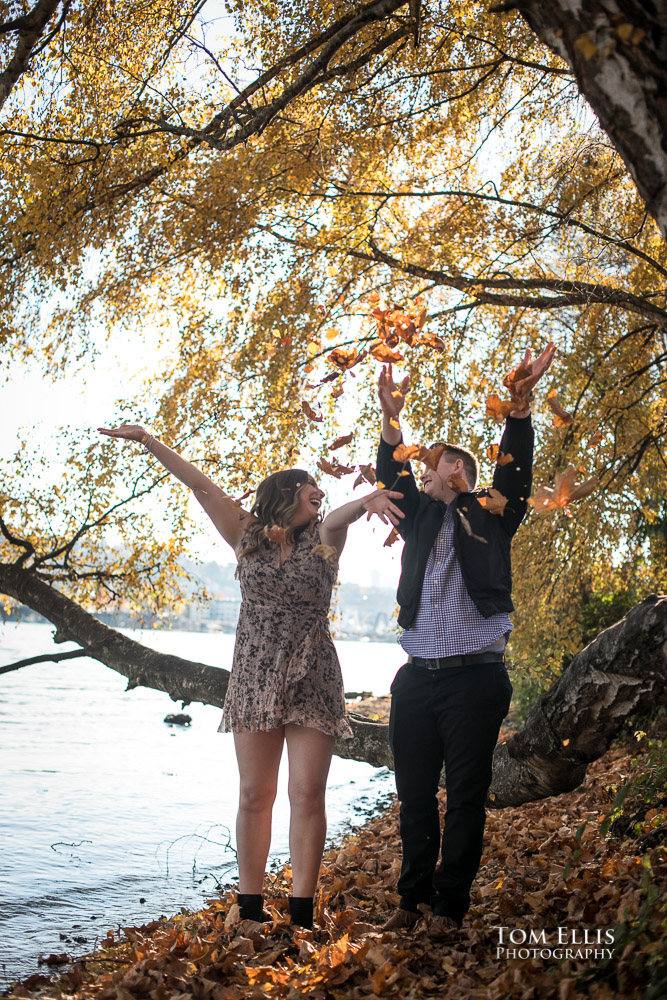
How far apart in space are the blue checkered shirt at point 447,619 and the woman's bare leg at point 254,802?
0.75m

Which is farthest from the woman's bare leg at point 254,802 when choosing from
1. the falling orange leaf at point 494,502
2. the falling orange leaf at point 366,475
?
the falling orange leaf at point 494,502

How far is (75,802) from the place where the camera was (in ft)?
33.6

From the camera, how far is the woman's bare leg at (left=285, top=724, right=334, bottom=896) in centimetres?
349

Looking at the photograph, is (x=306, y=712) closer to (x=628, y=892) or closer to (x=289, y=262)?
(x=628, y=892)

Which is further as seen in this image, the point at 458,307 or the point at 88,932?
the point at 458,307

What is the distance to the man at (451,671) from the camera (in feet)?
11.1

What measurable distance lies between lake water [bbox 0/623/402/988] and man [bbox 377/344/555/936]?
239 centimetres

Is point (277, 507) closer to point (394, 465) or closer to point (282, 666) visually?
point (394, 465)

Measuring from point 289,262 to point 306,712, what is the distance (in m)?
4.93

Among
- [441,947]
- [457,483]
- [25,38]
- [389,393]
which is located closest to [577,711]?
[441,947]

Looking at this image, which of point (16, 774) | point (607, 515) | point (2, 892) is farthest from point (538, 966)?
point (16, 774)

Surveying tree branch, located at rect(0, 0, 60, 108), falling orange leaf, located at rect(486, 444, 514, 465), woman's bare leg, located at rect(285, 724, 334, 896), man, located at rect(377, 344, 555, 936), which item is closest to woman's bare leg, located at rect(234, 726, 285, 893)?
woman's bare leg, located at rect(285, 724, 334, 896)

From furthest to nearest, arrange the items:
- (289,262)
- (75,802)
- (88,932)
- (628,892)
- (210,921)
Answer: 1. (75,802)
2. (289,262)
3. (88,932)
4. (210,921)
5. (628,892)

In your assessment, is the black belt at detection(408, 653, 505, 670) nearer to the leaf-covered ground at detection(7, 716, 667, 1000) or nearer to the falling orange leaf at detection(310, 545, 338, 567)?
the falling orange leaf at detection(310, 545, 338, 567)
